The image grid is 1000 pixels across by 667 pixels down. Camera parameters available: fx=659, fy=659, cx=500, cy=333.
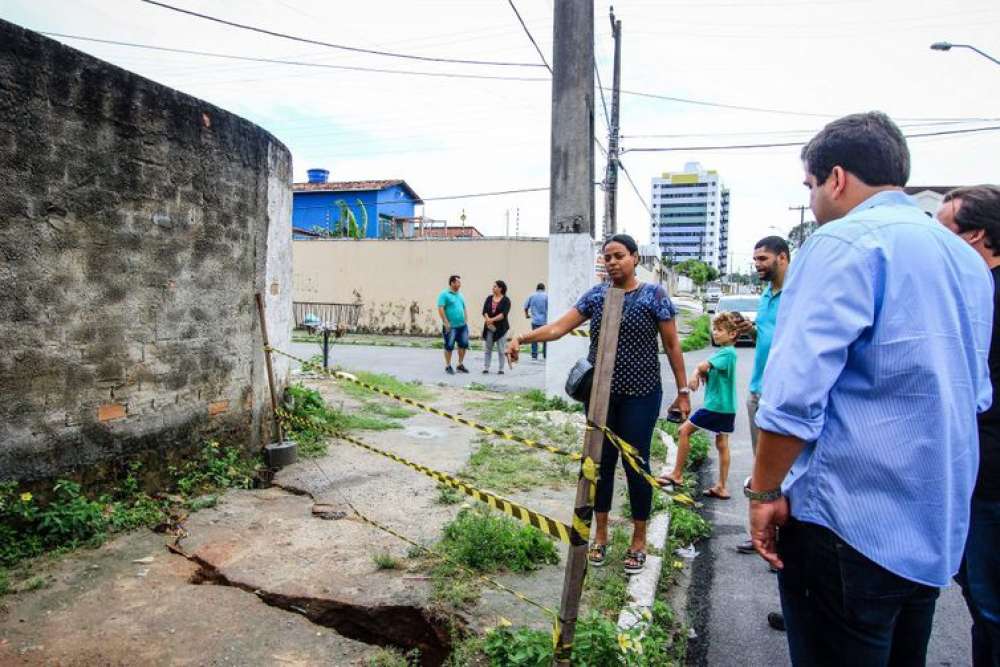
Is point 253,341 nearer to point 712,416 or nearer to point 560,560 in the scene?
point 560,560

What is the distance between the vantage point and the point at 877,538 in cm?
154

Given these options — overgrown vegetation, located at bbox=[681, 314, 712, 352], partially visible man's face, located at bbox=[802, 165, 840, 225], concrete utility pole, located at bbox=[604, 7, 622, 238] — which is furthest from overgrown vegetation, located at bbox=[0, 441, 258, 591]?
overgrown vegetation, located at bbox=[681, 314, 712, 352]

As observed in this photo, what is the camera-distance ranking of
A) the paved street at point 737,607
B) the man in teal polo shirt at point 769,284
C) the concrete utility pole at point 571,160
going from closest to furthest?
the paved street at point 737,607
the man in teal polo shirt at point 769,284
the concrete utility pole at point 571,160

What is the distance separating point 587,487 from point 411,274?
18.4m

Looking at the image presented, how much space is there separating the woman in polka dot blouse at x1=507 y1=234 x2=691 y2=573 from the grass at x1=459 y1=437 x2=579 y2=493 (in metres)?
1.46

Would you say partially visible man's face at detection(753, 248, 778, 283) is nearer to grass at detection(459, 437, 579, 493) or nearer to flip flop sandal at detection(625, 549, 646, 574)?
flip flop sandal at detection(625, 549, 646, 574)

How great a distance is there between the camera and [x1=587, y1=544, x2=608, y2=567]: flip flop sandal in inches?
149

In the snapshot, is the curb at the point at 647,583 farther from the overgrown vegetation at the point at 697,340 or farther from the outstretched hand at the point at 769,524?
the overgrown vegetation at the point at 697,340

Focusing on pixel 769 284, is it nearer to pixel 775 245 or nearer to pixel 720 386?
pixel 775 245

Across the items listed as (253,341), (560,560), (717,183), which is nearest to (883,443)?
(560,560)

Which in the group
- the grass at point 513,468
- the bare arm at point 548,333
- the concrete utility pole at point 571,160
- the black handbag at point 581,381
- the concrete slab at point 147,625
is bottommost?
the concrete slab at point 147,625

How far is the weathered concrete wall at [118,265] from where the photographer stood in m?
3.70

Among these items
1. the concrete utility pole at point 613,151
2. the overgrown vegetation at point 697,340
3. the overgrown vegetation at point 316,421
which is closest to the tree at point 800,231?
the overgrown vegetation at point 697,340

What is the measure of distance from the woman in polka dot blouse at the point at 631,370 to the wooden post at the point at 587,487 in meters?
1.13
